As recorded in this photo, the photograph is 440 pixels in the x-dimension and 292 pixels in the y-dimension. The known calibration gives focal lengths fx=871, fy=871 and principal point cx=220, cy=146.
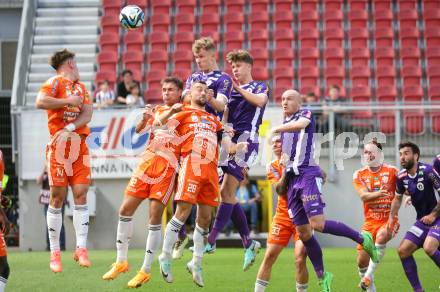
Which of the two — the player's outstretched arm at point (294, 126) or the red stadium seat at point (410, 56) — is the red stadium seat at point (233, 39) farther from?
the player's outstretched arm at point (294, 126)

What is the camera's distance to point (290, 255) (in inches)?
677

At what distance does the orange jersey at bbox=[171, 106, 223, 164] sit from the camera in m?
10.0

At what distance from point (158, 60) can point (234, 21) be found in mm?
2376

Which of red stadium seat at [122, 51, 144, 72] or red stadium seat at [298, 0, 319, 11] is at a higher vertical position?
red stadium seat at [298, 0, 319, 11]

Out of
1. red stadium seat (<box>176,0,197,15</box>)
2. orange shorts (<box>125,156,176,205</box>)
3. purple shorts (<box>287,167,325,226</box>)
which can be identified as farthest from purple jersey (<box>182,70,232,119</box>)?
red stadium seat (<box>176,0,197,15</box>)

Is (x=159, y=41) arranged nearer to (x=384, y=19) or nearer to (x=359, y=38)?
(x=359, y=38)

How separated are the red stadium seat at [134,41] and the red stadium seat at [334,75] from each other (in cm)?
509

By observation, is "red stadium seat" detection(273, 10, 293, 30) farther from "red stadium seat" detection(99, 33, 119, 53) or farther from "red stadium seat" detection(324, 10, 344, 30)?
"red stadium seat" detection(99, 33, 119, 53)

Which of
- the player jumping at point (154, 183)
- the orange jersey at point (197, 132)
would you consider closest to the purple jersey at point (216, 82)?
the player jumping at point (154, 183)

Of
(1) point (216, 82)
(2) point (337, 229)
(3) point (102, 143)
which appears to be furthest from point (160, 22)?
(2) point (337, 229)

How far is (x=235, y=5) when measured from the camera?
2392 cm

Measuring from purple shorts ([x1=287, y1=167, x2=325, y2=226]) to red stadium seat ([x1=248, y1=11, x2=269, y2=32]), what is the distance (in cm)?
1369

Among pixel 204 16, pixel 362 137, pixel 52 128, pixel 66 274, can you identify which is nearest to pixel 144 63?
pixel 204 16

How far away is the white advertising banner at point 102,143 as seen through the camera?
1934 centimetres
